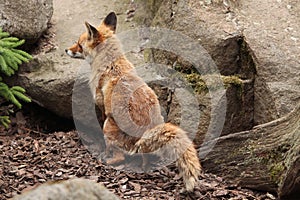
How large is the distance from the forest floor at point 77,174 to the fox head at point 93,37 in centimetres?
111

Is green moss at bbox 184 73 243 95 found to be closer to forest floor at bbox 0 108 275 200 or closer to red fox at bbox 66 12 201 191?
red fox at bbox 66 12 201 191

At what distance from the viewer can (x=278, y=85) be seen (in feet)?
22.9

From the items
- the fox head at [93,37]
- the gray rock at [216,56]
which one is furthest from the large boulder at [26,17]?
the gray rock at [216,56]

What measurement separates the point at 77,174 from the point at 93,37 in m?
1.71

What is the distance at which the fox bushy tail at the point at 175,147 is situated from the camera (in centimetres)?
558

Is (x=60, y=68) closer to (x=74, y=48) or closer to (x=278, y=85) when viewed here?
(x=74, y=48)

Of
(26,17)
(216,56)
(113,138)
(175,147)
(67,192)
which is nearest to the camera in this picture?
(67,192)

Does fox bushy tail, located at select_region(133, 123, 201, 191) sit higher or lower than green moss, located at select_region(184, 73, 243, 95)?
lower

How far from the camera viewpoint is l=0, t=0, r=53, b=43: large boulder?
7.96 m

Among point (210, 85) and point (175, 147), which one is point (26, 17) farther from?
point (175, 147)

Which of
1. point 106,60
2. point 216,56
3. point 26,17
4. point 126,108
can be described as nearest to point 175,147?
point 126,108

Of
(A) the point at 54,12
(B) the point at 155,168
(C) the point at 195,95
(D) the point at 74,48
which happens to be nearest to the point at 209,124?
(C) the point at 195,95

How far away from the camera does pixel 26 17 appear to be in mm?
8172

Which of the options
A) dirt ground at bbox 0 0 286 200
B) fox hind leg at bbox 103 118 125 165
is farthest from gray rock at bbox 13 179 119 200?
fox hind leg at bbox 103 118 125 165
